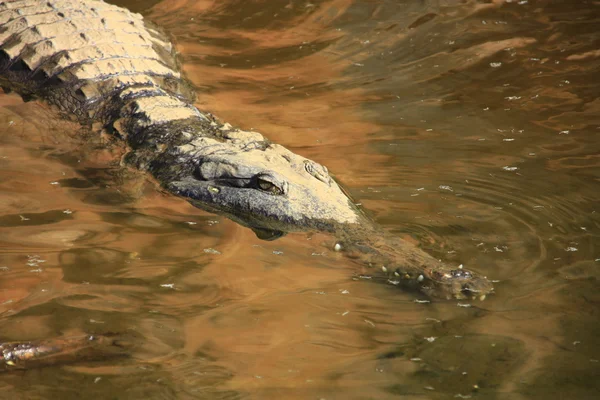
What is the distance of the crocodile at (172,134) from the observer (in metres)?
3.86

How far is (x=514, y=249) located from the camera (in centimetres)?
375

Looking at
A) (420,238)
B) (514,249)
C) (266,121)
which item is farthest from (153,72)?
(514,249)

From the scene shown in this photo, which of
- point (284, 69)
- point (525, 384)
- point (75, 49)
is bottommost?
point (525, 384)

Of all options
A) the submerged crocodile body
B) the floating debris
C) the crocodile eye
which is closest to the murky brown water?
the floating debris

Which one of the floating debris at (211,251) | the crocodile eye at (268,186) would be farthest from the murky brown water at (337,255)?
the crocodile eye at (268,186)

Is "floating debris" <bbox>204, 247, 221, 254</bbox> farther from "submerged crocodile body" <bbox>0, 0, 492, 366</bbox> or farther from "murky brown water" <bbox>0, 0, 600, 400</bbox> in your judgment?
"submerged crocodile body" <bbox>0, 0, 492, 366</bbox>

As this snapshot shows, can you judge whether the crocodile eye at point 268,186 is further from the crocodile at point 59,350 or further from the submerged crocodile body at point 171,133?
the crocodile at point 59,350

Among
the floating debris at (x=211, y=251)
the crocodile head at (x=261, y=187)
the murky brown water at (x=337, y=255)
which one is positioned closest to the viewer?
the murky brown water at (x=337, y=255)

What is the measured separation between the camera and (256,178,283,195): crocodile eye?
4336mm

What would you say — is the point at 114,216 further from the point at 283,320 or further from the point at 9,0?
the point at 9,0

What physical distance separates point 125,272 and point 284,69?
3.64m

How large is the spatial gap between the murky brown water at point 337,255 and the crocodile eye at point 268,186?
0.35 meters

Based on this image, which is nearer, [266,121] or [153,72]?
[266,121]

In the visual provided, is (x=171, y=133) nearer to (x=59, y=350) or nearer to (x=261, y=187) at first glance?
(x=261, y=187)
